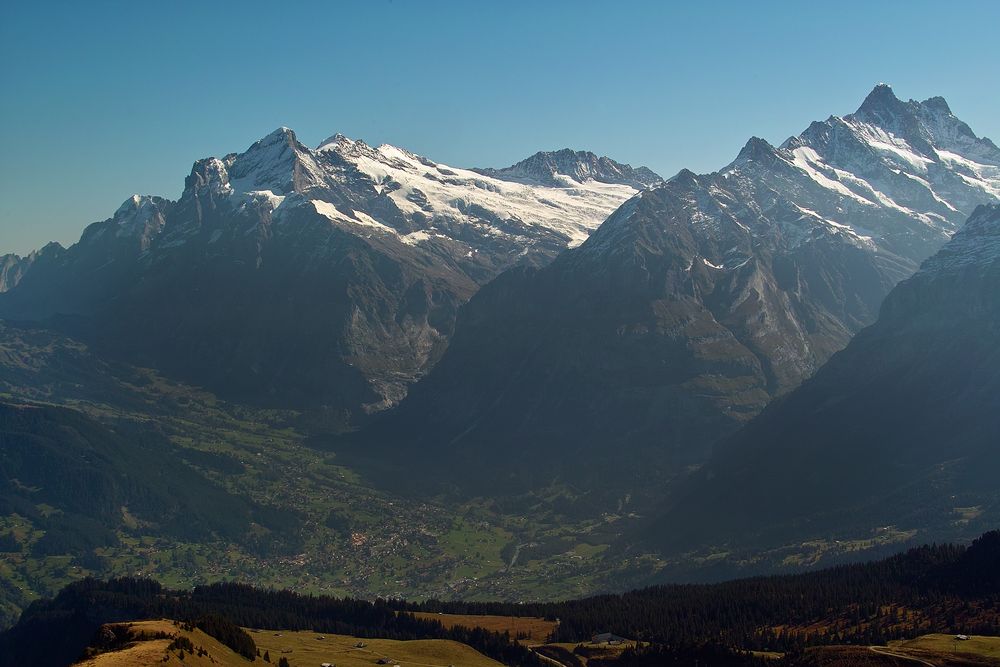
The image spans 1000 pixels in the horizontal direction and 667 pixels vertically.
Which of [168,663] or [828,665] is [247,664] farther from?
[828,665]

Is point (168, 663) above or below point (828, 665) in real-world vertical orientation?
above

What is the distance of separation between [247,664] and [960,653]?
11961 centimetres

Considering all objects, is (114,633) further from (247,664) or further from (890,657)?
(890,657)

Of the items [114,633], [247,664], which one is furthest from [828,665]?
[114,633]

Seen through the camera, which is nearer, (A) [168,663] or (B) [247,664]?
(A) [168,663]

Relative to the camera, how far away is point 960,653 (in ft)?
642

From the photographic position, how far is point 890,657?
19712 centimetres

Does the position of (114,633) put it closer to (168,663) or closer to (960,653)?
(168,663)

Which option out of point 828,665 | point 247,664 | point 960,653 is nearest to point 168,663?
point 247,664

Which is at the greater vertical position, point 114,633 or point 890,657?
point 114,633

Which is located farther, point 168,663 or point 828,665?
point 828,665

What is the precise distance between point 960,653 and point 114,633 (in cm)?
14160

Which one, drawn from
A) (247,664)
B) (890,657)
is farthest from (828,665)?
(247,664)

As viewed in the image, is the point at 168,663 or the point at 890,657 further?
the point at 890,657
